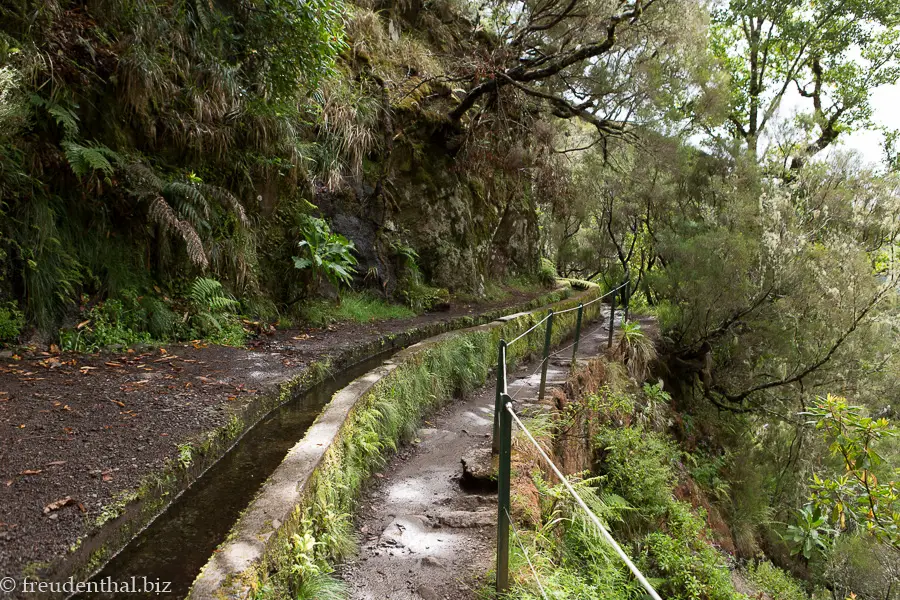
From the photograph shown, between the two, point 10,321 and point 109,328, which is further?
point 109,328

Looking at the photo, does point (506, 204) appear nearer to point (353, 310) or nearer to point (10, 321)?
point (353, 310)

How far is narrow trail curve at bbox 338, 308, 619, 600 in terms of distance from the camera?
2.92 metres

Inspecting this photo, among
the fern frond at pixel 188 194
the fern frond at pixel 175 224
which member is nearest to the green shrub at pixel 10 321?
the fern frond at pixel 175 224

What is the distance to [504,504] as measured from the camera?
8.55 feet

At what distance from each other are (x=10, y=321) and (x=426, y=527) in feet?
14.4

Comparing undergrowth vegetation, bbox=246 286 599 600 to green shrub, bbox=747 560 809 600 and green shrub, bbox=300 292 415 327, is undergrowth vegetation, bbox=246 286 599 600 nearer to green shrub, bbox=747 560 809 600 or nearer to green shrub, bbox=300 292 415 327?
green shrub, bbox=300 292 415 327

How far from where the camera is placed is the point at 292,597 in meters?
2.53

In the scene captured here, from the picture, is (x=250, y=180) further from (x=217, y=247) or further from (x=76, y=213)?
(x=76, y=213)

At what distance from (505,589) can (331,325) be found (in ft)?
20.0

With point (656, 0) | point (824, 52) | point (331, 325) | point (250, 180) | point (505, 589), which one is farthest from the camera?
point (824, 52)

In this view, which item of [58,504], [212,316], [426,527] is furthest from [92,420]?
[212,316]

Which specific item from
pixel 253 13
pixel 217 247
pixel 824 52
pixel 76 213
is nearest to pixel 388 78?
pixel 253 13

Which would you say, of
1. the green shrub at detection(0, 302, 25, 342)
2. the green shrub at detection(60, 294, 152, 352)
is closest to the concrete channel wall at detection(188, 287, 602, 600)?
the green shrub at detection(60, 294, 152, 352)

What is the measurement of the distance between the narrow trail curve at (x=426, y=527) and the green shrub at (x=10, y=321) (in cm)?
379
